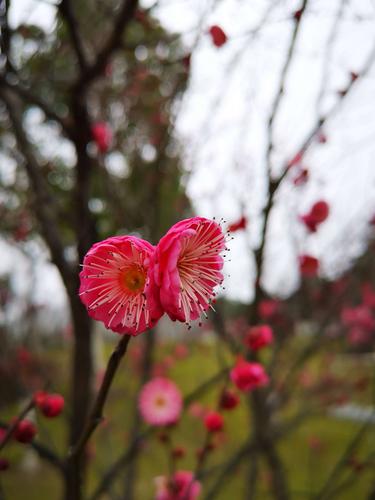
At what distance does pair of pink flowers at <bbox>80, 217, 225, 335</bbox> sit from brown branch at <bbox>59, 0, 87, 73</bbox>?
1137 millimetres

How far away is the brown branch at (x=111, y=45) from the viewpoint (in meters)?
1.50

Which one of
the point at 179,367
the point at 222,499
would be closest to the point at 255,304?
the point at 222,499

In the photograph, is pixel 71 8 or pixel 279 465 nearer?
pixel 71 8

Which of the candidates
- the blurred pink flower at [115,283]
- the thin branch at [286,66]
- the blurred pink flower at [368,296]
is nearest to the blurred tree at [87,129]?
the blurred pink flower at [115,283]

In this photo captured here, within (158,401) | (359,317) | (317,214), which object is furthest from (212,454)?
(317,214)

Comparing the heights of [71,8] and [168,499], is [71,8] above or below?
above

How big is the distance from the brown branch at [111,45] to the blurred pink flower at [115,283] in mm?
1226

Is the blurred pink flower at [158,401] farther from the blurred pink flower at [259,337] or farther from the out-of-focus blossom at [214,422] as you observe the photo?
the blurred pink flower at [259,337]

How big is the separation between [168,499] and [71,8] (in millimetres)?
1561

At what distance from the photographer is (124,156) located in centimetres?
318

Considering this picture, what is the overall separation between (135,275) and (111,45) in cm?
127

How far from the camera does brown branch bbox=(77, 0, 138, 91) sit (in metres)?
1.50

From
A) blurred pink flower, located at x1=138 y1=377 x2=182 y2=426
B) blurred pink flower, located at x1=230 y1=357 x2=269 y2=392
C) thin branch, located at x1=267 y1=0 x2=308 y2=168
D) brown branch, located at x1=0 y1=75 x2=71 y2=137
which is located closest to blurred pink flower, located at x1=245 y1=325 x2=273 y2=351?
blurred pink flower, located at x1=230 y1=357 x2=269 y2=392

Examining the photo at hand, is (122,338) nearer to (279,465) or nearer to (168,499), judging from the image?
(168,499)
